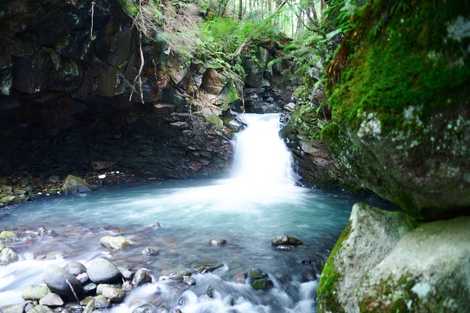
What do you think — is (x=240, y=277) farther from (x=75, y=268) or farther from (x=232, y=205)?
(x=232, y=205)

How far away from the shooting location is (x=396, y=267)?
9.36 ft

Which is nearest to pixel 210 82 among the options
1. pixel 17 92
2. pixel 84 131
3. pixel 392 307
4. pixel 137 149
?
pixel 137 149

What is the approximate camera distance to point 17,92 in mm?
10164

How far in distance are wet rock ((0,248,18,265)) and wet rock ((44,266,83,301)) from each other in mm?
1319

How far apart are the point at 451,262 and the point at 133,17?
380 inches

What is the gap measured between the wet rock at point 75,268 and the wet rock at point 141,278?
2.27 feet

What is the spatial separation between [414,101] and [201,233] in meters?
5.10

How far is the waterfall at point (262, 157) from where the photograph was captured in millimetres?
12344

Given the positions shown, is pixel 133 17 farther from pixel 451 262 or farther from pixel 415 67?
pixel 451 262

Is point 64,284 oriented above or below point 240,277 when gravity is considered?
above

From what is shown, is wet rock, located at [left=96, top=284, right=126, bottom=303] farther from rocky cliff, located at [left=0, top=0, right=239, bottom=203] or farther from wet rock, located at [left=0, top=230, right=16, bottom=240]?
rocky cliff, located at [left=0, top=0, right=239, bottom=203]

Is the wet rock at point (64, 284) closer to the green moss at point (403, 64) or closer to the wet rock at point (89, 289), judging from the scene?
the wet rock at point (89, 289)

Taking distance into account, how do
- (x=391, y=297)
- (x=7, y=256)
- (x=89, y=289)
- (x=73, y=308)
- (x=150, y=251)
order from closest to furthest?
(x=391, y=297), (x=73, y=308), (x=89, y=289), (x=7, y=256), (x=150, y=251)

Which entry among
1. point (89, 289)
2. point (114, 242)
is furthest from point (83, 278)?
point (114, 242)
